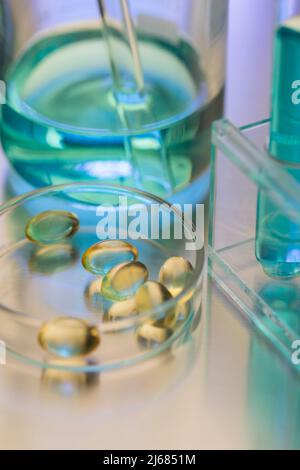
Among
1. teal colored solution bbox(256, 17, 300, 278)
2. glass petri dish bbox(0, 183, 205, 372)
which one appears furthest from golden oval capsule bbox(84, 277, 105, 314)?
teal colored solution bbox(256, 17, 300, 278)

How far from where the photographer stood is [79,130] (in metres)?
0.68

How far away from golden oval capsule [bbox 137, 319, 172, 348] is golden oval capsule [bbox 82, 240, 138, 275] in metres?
0.07

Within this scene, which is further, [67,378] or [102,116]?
[102,116]

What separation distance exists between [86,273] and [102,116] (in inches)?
4.4

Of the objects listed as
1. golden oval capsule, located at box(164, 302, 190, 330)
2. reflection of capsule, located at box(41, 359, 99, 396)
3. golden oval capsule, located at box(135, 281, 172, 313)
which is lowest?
reflection of capsule, located at box(41, 359, 99, 396)

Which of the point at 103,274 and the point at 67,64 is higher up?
the point at 67,64

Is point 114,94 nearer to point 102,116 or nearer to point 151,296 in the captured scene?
point 102,116

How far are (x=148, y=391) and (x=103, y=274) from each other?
0.32 feet

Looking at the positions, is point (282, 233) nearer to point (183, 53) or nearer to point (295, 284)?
point (295, 284)

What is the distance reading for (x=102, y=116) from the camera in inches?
Answer: 27.5

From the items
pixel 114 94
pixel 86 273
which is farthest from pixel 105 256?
pixel 114 94

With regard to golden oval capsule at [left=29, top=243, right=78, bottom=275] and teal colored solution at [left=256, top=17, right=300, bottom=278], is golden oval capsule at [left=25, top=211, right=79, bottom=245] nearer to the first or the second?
golden oval capsule at [left=29, top=243, right=78, bottom=275]

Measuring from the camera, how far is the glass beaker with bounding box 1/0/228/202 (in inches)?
26.9
